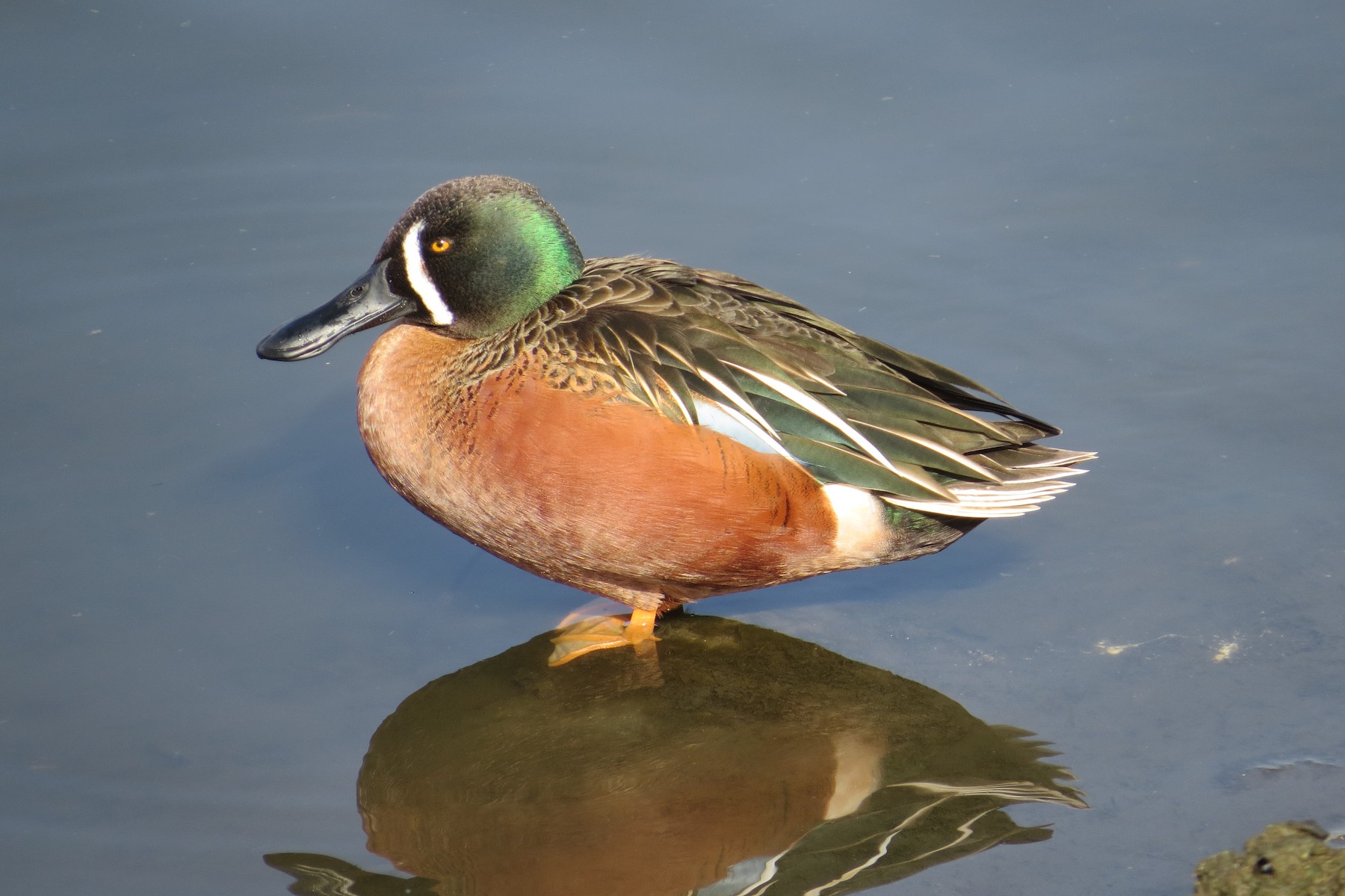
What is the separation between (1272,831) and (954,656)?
1.24 meters

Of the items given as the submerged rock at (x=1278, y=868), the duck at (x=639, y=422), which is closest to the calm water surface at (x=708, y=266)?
the submerged rock at (x=1278, y=868)

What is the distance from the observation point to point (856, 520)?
4258mm

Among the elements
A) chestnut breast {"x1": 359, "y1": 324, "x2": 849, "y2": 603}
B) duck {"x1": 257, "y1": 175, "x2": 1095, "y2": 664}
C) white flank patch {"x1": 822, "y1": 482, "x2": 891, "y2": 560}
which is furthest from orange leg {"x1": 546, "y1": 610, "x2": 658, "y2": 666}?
white flank patch {"x1": 822, "y1": 482, "x2": 891, "y2": 560}

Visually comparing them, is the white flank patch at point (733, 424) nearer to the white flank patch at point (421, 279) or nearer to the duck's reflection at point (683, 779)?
the duck's reflection at point (683, 779)

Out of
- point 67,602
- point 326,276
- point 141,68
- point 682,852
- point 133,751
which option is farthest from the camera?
point 141,68

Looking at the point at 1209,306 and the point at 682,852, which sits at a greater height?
the point at 1209,306

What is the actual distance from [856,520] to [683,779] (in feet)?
2.98

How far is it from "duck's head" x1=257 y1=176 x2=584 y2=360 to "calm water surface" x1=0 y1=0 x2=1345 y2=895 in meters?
0.81

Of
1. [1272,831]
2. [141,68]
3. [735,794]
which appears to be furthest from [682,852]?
[141,68]

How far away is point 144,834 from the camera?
3705 millimetres

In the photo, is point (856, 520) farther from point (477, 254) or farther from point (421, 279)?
point (421, 279)

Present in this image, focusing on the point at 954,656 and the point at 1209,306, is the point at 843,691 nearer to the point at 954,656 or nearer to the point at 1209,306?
the point at 954,656

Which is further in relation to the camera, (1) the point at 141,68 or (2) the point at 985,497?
(1) the point at 141,68

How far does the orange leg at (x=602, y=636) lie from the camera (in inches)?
177
